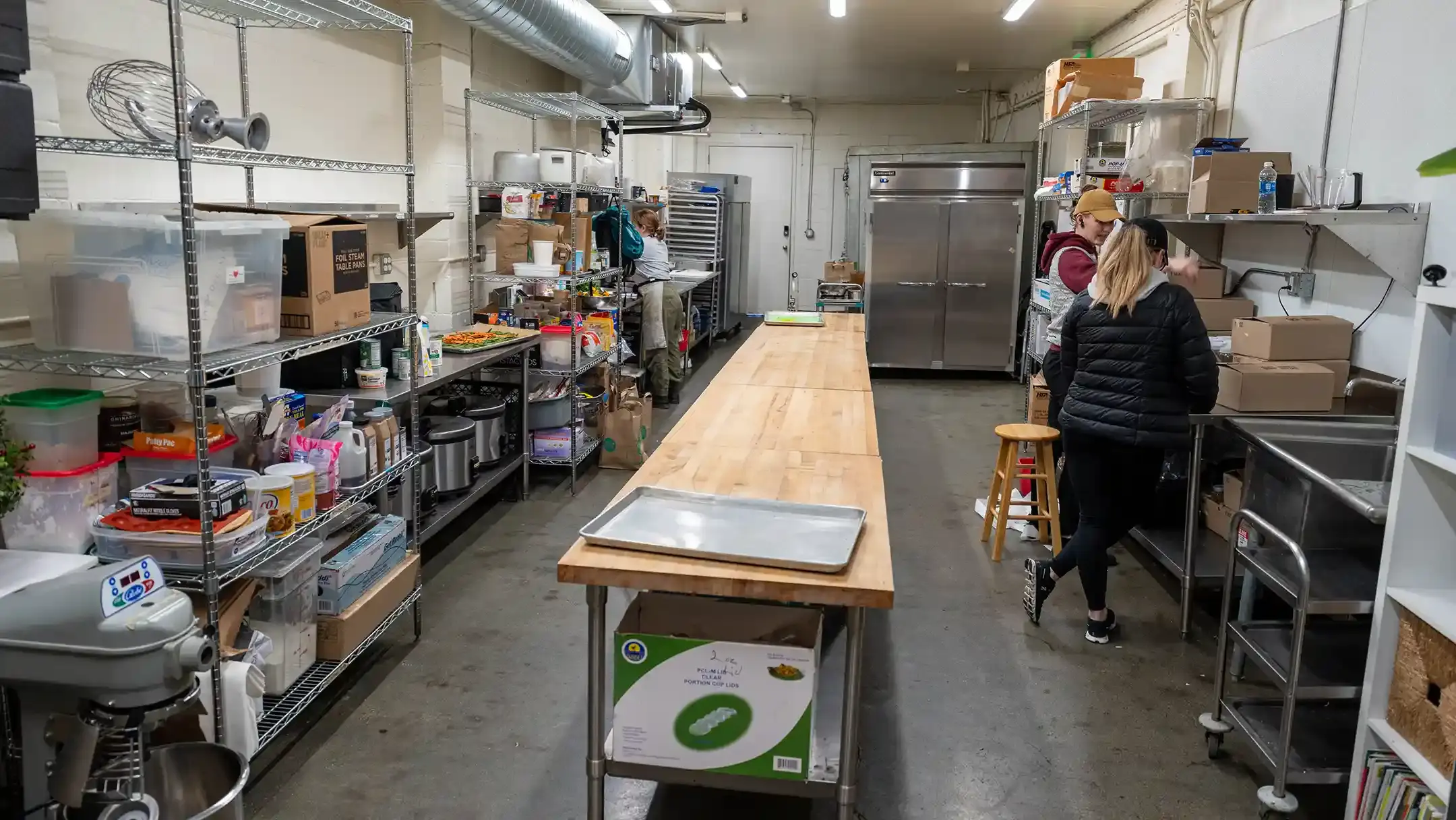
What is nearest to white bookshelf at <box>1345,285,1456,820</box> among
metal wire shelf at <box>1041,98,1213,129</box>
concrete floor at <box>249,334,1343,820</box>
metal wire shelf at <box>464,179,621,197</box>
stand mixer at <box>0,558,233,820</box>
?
concrete floor at <box>249,334,1343,820</box>

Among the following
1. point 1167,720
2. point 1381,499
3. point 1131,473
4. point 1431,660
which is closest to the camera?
point 1431,660

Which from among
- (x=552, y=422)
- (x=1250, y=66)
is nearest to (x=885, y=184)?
(x=1250, y=66)

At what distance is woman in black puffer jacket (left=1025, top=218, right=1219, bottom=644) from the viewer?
314 centimetres

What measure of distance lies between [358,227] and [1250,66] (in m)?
4.45

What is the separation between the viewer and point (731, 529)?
2020 mm

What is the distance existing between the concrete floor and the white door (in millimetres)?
8670

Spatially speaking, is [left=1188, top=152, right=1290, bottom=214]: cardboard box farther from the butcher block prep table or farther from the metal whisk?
the metal whisk

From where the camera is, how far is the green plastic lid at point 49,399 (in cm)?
215

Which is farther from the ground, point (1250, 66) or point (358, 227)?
point (1250, 66)

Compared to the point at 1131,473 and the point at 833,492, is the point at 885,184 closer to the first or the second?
the point at 1131,473

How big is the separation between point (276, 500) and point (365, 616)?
63 centimetres

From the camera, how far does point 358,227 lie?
289 cm

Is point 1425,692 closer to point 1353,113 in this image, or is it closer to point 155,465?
point 1353,113

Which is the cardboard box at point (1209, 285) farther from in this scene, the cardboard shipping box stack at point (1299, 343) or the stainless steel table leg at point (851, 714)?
the stainless steel table leg at point (851, 714)
